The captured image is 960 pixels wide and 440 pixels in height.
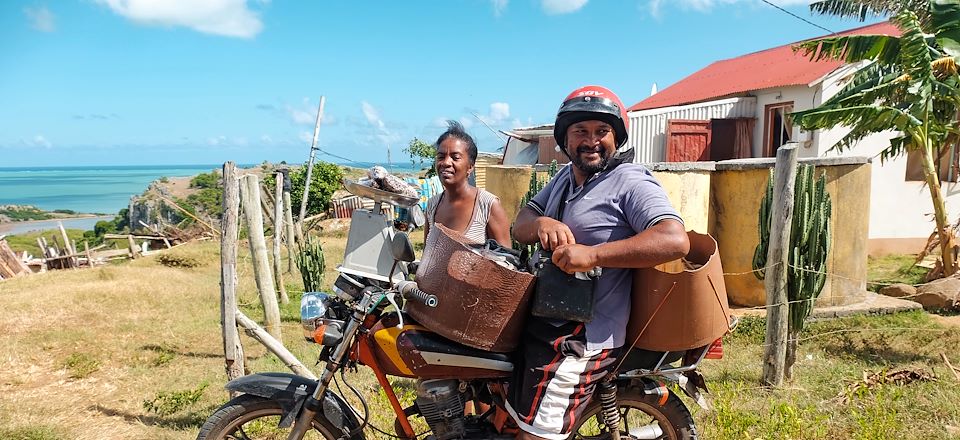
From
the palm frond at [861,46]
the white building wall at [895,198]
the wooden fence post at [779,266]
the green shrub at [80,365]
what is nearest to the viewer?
the wooden fence post at [779,266]

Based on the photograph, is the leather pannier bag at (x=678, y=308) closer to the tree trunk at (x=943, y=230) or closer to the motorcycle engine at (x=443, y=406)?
the motorcycle engine at (x=443, y=406)

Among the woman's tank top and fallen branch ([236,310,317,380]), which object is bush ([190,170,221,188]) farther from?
the woman's tank top

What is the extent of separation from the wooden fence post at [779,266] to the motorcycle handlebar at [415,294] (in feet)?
11.0

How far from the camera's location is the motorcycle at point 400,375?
2.59 m

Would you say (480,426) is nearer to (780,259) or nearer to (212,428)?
(212,428)

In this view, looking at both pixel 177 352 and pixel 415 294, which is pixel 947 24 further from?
pixel 177 352

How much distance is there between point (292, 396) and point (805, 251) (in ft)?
13.9

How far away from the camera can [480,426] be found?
277 centimetres

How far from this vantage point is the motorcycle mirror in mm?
2500

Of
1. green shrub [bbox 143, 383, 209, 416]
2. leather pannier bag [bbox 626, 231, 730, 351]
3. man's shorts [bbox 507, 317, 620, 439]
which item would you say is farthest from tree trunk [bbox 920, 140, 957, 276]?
green shrub [bbox 143, 383, 209, 416]

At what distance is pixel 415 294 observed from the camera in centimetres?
251

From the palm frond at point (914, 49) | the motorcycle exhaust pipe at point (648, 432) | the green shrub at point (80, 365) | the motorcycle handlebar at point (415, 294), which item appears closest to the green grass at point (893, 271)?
the palm frond at point (914, 49)

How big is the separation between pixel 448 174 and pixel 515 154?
1674 cm

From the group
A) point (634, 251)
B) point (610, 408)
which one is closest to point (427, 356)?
point (610, 408)
